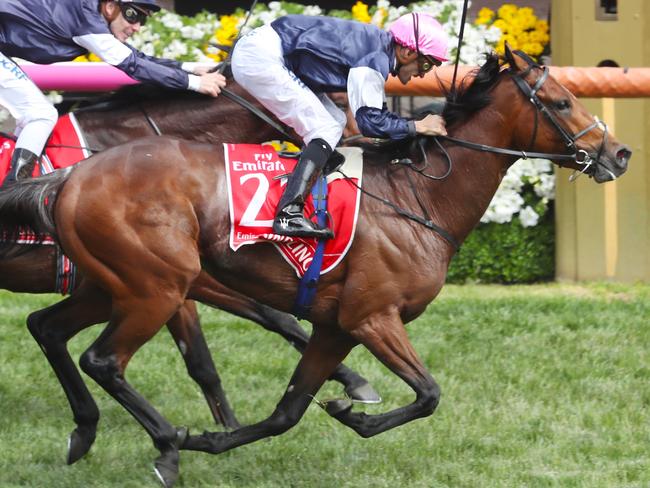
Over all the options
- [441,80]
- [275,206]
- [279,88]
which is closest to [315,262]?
[275,206]

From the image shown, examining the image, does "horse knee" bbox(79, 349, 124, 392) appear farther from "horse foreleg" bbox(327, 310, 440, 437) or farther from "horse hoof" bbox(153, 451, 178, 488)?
"horse foreleg" bbox(327, 310, 440, 437)

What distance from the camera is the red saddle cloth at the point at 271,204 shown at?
17.6 feet

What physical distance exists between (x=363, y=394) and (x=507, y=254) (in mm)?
2738

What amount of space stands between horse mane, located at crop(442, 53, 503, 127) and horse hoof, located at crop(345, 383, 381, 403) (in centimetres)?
157

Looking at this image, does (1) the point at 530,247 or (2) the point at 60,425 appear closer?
(2) the point at 60,425

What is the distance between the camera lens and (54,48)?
6.11 metres

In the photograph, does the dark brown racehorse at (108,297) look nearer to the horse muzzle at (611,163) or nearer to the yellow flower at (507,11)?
the horse muzzle at (611,163)

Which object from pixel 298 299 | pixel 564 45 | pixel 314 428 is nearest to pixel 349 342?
pixel 298 299

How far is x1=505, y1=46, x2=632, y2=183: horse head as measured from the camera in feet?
18.2

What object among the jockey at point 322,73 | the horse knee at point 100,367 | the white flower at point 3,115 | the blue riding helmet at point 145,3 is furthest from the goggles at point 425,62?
the white flower at point 3,115

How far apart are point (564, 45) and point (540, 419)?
3.35 m

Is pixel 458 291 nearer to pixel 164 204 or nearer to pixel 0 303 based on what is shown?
pixel 0 303

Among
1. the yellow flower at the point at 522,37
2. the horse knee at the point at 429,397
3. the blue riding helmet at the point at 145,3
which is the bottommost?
the horse knee at the point at 429,397

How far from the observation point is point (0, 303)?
28.2ft
